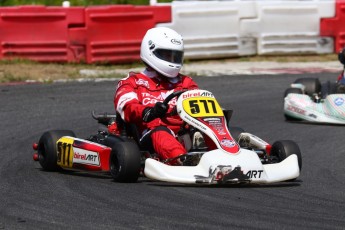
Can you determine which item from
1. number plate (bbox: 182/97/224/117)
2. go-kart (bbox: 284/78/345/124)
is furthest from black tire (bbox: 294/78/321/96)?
number plate (bbox: 182/97/224/117)

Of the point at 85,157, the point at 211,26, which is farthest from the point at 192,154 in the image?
A: the point at 211,26

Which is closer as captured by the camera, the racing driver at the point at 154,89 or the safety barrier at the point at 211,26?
the racing driver at the point at 154,89

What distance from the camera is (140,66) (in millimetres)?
14758

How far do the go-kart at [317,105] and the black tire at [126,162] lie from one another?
405 cm

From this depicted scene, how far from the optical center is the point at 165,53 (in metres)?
7.95

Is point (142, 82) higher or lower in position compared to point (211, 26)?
higher

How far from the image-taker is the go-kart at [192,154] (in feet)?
22.4

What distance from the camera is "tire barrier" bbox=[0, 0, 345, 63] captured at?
46.4ft

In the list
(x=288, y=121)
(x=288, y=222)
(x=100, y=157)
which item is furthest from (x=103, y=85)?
(x=288, y=222)

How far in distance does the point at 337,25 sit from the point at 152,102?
8836mm

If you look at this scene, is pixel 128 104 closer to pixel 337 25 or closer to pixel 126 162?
pixel 126 162

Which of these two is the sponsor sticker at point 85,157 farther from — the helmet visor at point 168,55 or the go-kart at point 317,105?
the go-kart at point 317,105

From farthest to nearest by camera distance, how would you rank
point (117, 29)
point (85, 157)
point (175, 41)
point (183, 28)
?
point (183, 28)
point (117, 29)
point (175, 41)
point (85, 157)

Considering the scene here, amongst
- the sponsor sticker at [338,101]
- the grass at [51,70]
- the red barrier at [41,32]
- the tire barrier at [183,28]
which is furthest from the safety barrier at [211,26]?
the sponsor sticker at [338,101]
